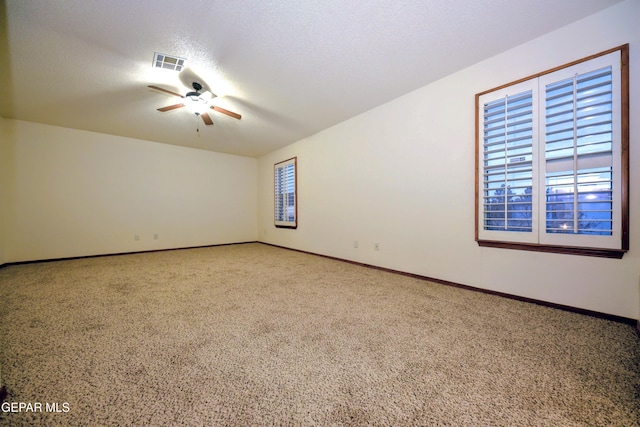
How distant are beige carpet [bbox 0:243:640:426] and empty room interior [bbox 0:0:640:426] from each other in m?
0.01

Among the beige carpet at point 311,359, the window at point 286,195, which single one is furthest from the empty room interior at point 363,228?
the window at point 286,195

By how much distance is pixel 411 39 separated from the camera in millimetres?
2174

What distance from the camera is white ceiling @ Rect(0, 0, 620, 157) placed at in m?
1.85

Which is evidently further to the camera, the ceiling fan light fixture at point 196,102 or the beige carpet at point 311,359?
the ceiling fan light fixture at point 196,102

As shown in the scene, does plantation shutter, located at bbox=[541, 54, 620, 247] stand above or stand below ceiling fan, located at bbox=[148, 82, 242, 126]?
below

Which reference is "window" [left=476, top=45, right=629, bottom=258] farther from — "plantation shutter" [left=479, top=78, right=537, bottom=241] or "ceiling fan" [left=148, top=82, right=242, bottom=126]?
"ceiling fan" [left=148, top=82, right=242, bottom=126]

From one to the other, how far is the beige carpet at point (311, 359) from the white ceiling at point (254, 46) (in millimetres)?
2508

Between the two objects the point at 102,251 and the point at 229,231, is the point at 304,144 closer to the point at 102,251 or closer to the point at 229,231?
the point at 229,231

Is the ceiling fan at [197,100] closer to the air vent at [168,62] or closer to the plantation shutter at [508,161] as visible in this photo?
the air vent at [168,62]

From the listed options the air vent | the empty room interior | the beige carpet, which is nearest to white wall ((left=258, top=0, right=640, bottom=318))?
the empty room interior

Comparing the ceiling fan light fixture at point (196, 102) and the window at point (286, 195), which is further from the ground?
the ceiling fan light fixture at point (196, 102)

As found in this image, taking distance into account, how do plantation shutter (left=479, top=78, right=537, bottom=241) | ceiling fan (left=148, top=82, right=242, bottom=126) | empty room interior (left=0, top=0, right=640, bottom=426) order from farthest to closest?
ceiling fan (left=148, top=82, right=242, bottom=126), plantation shutter (left=479, top=78, right=537, bottom=241), empty room interior (left=0, top=0, right=640, bottom=426)

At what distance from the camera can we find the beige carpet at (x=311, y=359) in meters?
0.99

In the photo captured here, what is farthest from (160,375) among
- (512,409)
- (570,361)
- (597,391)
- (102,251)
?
(102,251)
